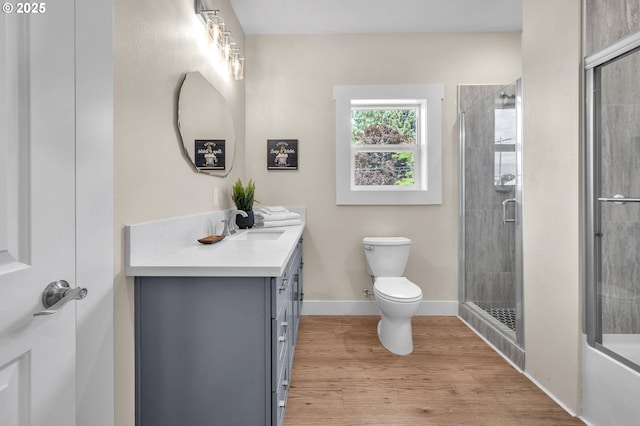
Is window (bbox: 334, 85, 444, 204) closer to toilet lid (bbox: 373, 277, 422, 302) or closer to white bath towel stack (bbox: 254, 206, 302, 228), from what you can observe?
white bath towel stack (bbox: 254, 206, 302, 228)

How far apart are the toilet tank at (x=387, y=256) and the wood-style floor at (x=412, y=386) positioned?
1.66ft

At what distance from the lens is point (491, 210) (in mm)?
2568

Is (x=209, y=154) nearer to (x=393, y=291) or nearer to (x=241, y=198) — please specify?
(x=241, y=198)

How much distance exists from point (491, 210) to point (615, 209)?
42.0 inches

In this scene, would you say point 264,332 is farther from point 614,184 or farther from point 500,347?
point 500,347

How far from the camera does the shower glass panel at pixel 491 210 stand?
7.27ft

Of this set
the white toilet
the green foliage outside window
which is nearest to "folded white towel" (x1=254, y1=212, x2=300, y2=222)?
the white toilet

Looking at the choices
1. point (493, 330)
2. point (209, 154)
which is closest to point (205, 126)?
point (209, 154)

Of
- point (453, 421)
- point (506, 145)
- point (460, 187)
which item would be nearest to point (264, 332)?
point (453, 421)

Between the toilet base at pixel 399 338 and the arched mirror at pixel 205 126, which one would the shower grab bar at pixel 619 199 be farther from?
the arched mirror at pixel 205 126

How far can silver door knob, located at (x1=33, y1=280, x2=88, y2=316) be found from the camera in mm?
725

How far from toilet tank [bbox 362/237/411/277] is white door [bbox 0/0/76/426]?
221cm

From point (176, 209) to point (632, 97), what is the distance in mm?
2132

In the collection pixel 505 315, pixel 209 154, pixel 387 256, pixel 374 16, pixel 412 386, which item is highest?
pixel 374 16
